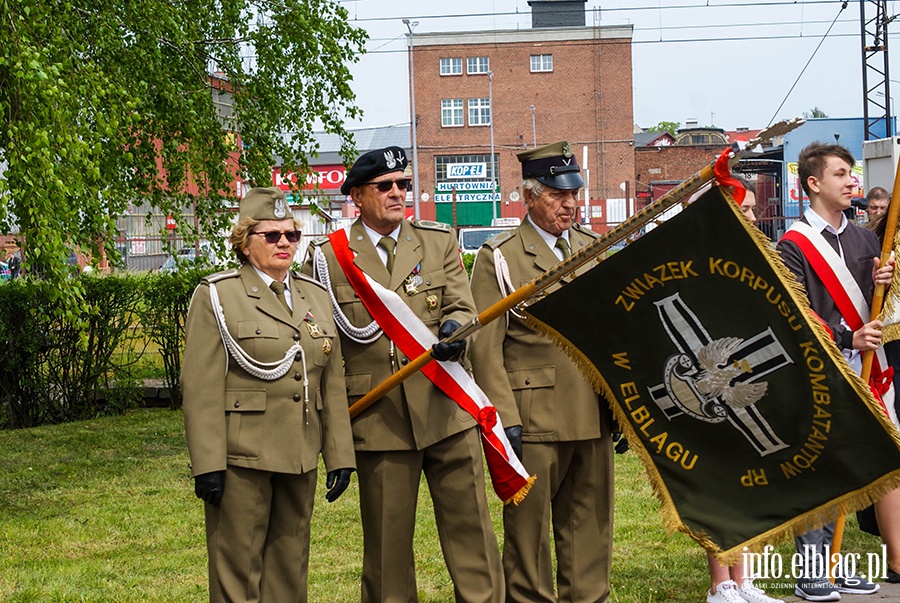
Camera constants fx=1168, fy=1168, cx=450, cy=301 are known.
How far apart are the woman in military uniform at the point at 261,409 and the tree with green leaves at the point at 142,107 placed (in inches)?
130

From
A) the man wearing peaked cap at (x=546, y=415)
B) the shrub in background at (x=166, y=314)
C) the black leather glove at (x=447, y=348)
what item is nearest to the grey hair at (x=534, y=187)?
the man wearing peaked cap at (x=546, y=415)

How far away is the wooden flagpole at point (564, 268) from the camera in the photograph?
446 centimetres

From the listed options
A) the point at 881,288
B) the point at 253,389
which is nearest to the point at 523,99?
the point at 881,288

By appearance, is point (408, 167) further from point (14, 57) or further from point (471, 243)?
point (471, 243)

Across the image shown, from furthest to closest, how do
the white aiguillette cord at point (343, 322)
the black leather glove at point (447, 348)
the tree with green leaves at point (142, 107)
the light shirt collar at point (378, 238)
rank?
the tree with green leaves at point (142, 107) → the light shirt collar at point (378, 238) → the white aiguillette cord at point (343, 322) → the black leather glove at point (447, 348)

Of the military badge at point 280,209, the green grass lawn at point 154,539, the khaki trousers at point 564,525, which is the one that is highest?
the military badge at point 280,209

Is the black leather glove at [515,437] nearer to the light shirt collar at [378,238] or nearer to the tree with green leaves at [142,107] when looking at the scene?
the light shirt collar at [378,238]

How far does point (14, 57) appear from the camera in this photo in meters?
7.69

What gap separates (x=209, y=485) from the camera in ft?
15.0

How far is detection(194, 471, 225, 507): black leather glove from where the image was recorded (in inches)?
179

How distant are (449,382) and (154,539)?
3605mm

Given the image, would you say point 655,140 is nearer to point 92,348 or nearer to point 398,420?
point 92,348

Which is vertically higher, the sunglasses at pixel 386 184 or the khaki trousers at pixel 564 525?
the sunglasses at pixel 386 184

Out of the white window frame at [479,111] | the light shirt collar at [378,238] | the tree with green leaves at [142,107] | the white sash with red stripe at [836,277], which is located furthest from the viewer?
the white window frame at [479,111]
